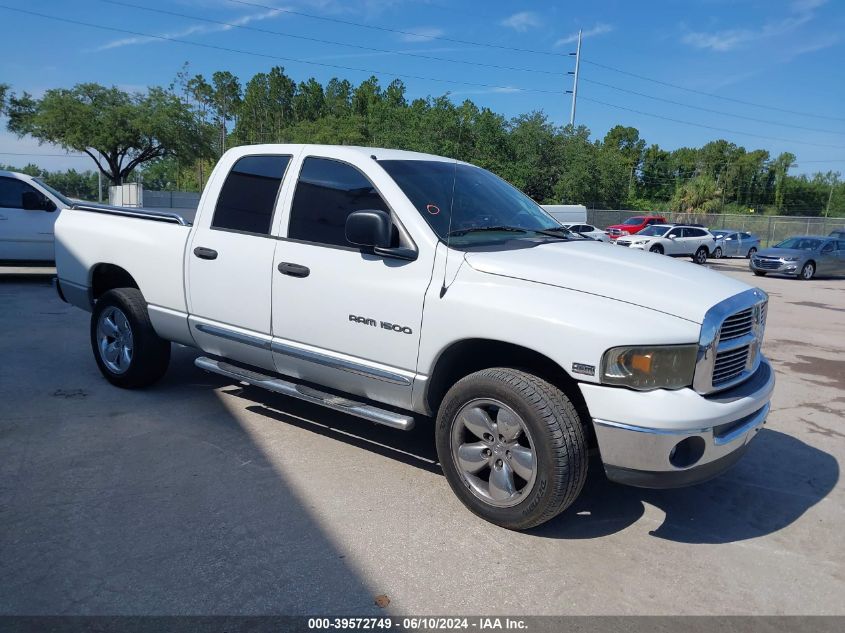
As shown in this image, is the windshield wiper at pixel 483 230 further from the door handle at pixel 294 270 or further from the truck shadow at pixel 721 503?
the truck shadow at pixel 721 503

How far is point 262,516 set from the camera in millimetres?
3650

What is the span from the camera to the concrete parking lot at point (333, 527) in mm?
3010

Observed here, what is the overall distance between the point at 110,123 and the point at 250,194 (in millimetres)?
37765

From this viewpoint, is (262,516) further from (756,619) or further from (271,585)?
(756,619)

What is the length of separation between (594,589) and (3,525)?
3.01m

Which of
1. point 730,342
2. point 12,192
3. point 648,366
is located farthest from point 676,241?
point 648,366

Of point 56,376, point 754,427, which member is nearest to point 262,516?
point 754,427

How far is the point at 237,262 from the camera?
4.65 metres

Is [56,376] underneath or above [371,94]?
underneath

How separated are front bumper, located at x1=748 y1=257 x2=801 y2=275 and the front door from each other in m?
21.7

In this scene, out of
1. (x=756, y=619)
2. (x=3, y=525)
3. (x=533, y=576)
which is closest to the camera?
(x=756, y=619)

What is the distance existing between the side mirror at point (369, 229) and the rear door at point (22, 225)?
32.6ft

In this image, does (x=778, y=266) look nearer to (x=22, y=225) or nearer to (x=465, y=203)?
(x=465, y=203)

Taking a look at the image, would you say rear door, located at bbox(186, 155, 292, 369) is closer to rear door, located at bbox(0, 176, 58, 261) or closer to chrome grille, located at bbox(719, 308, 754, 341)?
chrome grille, located at bbox(719, 308, 754, 341)
